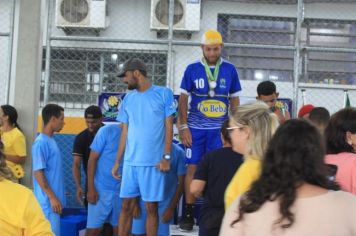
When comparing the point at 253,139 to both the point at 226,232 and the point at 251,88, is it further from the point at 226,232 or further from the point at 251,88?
the point at 251,88

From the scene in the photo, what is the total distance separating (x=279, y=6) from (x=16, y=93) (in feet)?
31.3

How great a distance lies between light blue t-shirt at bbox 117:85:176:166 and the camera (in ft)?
18.7

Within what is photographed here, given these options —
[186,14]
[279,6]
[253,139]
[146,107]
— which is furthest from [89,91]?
[253,139]

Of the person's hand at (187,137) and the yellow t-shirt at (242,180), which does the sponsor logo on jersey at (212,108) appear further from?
the yellow t-shirt at (242,180)

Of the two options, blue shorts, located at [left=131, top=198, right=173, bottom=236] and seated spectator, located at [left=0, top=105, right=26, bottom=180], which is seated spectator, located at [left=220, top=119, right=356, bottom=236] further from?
seated spectator, located at [left=0, top=105, right=26, bottom=180]

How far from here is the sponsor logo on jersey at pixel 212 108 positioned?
6.14 m

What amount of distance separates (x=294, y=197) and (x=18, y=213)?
4.00 feet

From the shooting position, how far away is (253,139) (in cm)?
304

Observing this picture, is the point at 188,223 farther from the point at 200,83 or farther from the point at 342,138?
the point at 342,138

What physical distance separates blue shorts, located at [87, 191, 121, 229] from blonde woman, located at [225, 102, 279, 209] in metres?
3.27

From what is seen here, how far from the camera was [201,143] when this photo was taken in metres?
6.12

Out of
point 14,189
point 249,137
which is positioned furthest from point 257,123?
point 14,189

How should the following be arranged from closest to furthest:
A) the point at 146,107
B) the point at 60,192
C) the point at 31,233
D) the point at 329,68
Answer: the point at 31,233, the point at 60,192, the point at 146,107, the point at 329,68

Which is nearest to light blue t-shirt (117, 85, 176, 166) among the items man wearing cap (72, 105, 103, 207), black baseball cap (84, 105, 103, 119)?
black baseball cap (84, 105, 103, 119)
